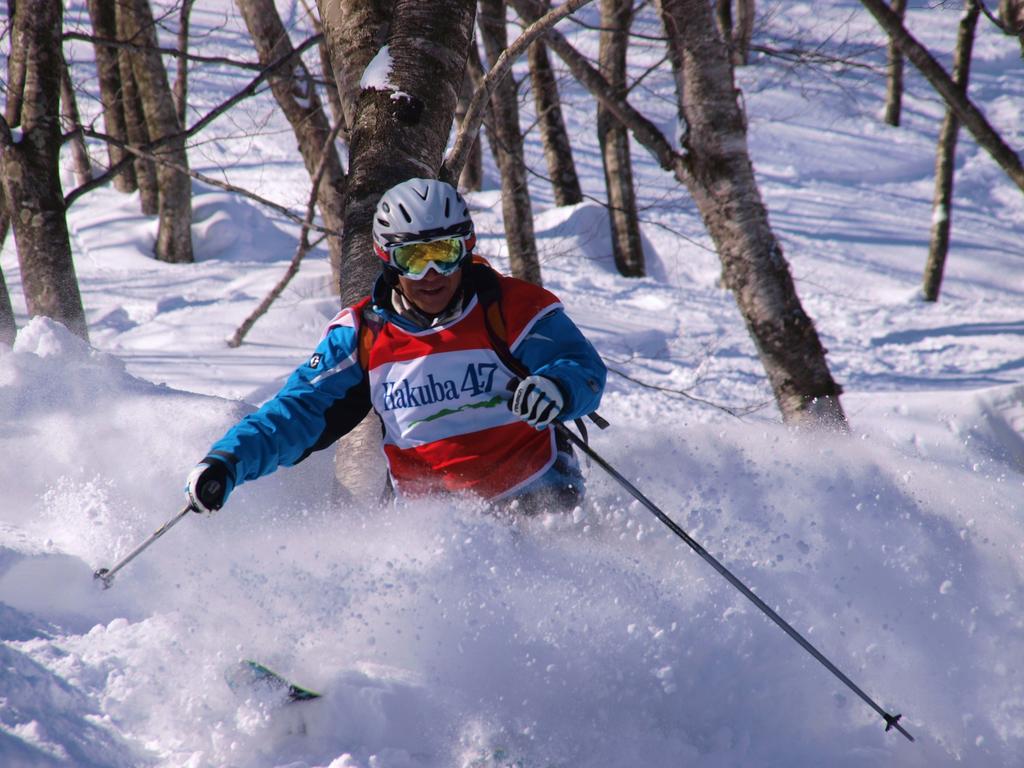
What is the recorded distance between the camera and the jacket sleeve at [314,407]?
3.40 m

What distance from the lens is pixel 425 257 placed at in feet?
11.1

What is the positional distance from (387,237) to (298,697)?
1.59 m

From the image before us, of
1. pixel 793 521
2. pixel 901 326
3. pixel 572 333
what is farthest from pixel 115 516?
pixel 901 326

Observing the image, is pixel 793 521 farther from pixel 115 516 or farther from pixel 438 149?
pixel 115 516

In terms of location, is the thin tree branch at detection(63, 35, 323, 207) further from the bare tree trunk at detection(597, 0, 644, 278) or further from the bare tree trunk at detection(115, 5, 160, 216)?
the bare tree trunk at detection(597, 0, 644, 278)

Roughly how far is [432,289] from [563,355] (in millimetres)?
526

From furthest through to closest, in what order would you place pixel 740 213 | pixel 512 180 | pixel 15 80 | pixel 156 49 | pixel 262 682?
pixel 512 180 → pixel 15 80 → pixel 156 49 → pixel 740 213 → pixel 262 682

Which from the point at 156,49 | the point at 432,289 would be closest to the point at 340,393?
the point at 432,289

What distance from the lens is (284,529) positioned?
3.82 meters

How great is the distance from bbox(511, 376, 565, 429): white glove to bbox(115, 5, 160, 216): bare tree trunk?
36.1ft

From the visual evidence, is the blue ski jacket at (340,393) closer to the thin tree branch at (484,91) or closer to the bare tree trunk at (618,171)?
the thin tree branch at (484,91)

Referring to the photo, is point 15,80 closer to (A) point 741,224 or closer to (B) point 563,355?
(A) point 741,224

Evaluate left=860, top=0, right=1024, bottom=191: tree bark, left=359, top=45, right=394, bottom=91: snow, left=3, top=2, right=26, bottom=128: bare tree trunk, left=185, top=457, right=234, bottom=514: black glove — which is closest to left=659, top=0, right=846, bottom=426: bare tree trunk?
left=860, top=0, right=1024, bottom=191: tree bark

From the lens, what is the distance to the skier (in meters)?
3.38
